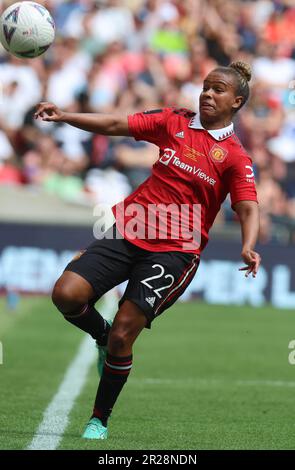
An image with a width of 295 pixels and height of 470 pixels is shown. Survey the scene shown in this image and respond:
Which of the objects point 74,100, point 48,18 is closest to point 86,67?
point 74,100

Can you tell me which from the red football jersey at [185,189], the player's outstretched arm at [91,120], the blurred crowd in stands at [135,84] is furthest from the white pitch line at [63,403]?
the blurred crowd in stands at [135,84]

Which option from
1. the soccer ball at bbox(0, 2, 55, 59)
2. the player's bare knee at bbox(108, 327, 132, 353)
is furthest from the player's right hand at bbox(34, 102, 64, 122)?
the player's bare knee at bbox(108, 327, 132, 353)

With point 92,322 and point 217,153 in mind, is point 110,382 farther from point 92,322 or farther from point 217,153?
point 217,153

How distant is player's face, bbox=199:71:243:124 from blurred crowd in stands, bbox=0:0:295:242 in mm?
10172

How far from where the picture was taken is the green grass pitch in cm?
684

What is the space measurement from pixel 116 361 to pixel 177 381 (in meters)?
3.09

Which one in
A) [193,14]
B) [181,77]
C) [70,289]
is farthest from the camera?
[193,14]

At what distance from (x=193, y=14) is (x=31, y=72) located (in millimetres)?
3632

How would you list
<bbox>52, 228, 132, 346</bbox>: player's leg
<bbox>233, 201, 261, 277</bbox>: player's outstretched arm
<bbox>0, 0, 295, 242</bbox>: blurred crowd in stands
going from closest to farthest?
<bbox>233, 201, 261, 277</bbox>: player's outstretched arm → <bbox>52, 228, 132, 346</bbox>: player's leg → <bbox>0, 0, 295, 242</bbox>: blurred crowd in stands

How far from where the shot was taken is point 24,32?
23.9ft

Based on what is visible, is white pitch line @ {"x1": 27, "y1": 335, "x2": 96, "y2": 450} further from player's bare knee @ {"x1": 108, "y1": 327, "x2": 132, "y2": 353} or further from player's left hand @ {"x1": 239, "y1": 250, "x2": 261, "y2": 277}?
player's left hand @ {"x1": 239, "y1": 250, "x2": 261, "y2": 277}
